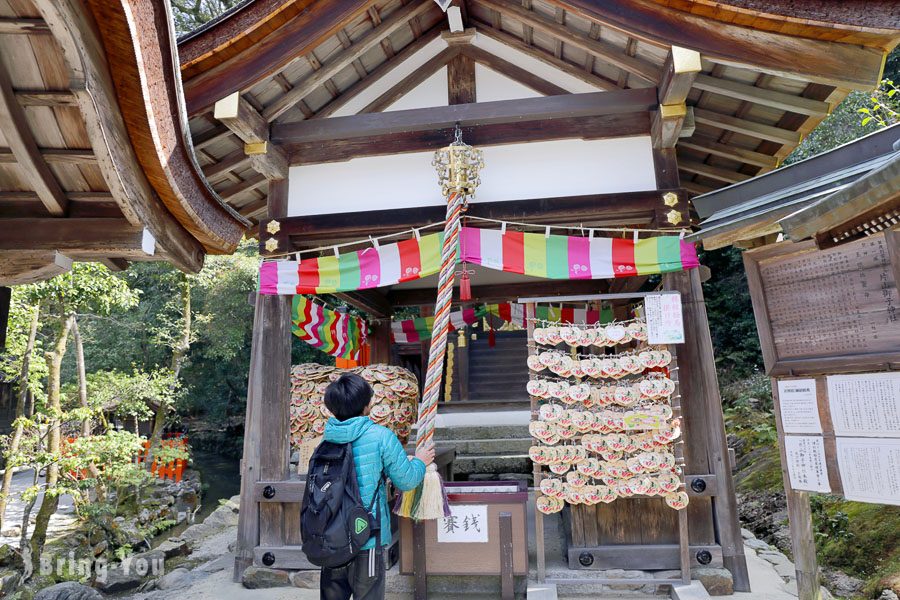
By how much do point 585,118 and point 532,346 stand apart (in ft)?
8.30

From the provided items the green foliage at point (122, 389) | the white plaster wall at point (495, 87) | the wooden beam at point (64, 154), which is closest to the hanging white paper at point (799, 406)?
the wooden beam at point (64, 154)

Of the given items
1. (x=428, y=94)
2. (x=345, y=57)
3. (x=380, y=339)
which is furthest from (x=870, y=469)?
(x=380, y=339)

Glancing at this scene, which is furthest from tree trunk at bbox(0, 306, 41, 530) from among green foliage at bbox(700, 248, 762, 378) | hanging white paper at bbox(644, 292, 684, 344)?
green foliage at bbox(700, 248, 762, 378)

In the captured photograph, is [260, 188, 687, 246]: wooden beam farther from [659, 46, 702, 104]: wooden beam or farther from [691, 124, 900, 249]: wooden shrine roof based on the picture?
[691, 124, 900, 249]: wooden shrine roof

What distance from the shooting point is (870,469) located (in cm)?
299

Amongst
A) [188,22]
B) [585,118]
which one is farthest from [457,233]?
[188,22]

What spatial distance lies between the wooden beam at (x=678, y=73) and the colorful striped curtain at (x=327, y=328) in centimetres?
465

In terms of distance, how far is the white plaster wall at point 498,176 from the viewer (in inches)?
233

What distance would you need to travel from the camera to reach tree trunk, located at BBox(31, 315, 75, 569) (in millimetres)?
8578

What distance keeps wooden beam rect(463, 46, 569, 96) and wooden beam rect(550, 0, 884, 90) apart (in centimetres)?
112

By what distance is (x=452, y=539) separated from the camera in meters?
4.84

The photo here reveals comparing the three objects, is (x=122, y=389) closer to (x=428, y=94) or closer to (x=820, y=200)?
(x=428, y=94)

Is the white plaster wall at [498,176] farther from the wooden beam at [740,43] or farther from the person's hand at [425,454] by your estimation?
the person's hand at [425,454]

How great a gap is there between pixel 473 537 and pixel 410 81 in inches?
190
